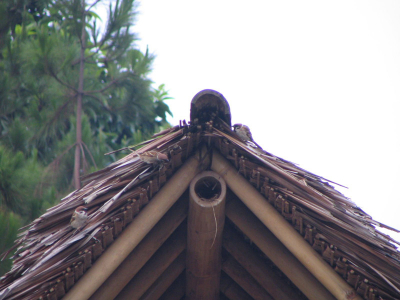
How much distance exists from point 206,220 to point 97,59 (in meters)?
5.92

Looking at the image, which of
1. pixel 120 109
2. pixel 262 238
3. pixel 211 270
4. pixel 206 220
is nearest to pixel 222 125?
pixel 206 220

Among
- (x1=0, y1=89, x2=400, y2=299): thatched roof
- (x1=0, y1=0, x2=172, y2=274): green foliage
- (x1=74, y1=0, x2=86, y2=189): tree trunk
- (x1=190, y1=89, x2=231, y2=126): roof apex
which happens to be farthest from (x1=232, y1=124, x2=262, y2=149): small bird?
(x1=74, y1=0, x2=86, y2=189): tree trunk

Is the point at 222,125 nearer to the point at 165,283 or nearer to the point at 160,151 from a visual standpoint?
the point at 160,151

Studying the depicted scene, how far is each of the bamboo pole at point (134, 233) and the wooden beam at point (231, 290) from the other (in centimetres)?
78

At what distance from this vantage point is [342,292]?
1642 millimetres

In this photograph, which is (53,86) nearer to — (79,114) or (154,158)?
(79,114)

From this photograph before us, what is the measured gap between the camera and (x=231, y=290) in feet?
7.94

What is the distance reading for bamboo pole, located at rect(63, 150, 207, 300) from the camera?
1.71 metres

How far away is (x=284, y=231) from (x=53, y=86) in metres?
5.29

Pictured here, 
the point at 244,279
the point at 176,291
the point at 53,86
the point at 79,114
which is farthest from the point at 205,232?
the point at 53,86

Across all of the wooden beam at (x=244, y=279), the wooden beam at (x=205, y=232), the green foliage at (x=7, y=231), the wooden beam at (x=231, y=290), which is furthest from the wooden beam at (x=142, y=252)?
the green foliage at (x=7, y=231)

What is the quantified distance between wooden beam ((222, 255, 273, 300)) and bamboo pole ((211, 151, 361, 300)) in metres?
0.57

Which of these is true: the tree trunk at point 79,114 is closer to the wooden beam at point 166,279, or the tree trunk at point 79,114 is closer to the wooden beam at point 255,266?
the wooden beam at point 166,279

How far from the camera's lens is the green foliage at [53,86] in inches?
205
